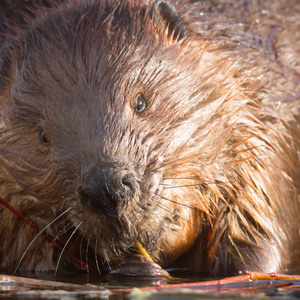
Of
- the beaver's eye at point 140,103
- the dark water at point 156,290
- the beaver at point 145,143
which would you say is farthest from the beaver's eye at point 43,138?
the dark water at point 156,290

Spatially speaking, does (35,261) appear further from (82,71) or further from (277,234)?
(277,234)

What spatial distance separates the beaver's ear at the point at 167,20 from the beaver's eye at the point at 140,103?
0.50m

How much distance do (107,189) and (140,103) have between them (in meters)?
0.65

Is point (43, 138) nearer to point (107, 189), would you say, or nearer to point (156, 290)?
point (107, 189)

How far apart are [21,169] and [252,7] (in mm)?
1981

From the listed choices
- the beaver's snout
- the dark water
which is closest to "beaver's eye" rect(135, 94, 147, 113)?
the beaver's snout

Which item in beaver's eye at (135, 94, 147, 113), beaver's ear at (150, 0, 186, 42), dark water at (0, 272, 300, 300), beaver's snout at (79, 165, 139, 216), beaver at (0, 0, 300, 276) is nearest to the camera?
dark water at (0, 272, 300, 300)

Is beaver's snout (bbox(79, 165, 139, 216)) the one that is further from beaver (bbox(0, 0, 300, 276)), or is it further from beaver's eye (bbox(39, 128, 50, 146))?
beaver's eye (bbox(39, 128, 50, 146))

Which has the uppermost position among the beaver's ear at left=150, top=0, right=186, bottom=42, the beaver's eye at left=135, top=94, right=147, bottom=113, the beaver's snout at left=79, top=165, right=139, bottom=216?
the beaver's ear at left=150, top=0, right=186, bottom=42

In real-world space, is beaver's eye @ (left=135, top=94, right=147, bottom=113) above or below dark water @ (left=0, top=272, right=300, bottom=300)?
above

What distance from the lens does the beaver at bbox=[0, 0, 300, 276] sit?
277cm

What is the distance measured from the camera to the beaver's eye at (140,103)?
296 cm

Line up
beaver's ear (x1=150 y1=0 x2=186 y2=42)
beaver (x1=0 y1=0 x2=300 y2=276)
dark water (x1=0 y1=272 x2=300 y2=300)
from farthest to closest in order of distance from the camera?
beaver's ear (x1=150 y1=0 x2=186 y2=42) → beaver (x1=0 y1=0 x2=300 y2=276) → dark water (x1=0 y1=272 x2=300 y2=300)

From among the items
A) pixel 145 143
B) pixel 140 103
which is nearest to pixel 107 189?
pixel 145 143
